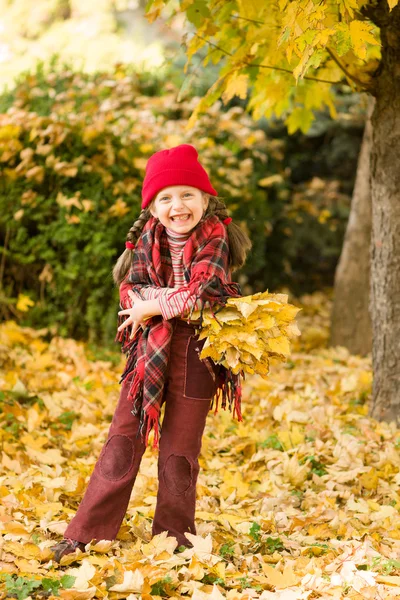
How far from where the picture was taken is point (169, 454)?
2.72 m

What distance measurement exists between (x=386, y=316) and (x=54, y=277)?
2.78 meters

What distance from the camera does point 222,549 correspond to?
2.86 meters

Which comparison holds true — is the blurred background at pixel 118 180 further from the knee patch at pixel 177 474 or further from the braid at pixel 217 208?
the knee patch at pixel 177 474

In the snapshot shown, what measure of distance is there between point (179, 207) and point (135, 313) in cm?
41

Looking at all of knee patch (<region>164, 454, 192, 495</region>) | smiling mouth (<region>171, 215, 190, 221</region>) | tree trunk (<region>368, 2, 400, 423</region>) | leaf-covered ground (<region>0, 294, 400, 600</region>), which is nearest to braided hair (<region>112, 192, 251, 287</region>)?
smiling mouth (<region>171, 215, 190, 221</region>)

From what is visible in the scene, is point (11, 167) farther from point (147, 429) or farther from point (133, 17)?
point (133, 17)

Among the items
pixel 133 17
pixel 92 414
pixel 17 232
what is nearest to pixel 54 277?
pixel 17 232

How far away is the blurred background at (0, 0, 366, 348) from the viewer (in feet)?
18.5

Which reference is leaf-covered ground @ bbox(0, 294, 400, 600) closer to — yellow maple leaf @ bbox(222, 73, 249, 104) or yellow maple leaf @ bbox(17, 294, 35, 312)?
yellow maple leaf @ bbox(17, 294, 35, 312)

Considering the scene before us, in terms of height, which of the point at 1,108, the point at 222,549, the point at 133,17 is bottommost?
the point at 222,549

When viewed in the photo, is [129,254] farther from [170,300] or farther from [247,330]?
[247,330]

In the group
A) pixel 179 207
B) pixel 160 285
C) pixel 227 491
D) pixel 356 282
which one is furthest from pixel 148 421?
pixel 356 282

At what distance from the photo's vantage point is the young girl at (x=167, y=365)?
2.64 m

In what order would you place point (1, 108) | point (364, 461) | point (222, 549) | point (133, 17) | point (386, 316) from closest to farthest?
point (222, 549) < point (364, 461) < point (386, 316) < point (1, 108) < point (133, 17)
